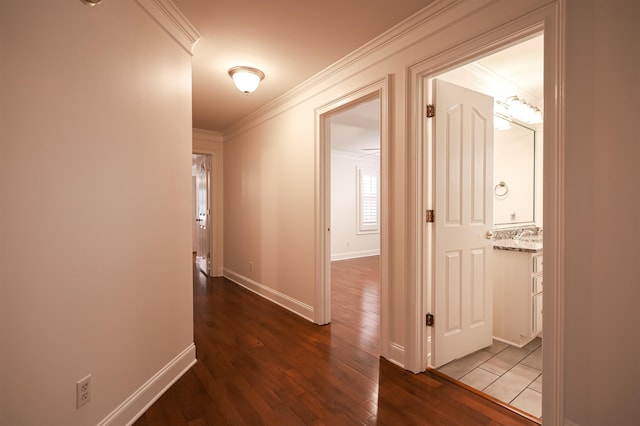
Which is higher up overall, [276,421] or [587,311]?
[587,311]

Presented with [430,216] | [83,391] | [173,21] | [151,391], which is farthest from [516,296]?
[173,21]

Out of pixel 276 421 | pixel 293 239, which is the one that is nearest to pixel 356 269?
pixel 293 239

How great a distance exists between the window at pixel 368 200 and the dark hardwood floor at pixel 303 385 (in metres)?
4.46

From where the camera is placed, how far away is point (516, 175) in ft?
11.6

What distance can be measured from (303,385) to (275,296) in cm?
180

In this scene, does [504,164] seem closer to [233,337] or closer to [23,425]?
[233,337]

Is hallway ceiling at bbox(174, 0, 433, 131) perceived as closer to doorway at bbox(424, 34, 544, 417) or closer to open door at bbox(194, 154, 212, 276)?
doorway at bbox(424, 34, 544, 417)

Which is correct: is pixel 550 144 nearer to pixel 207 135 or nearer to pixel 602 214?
pixel 602 214

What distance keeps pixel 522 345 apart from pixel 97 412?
3.14m

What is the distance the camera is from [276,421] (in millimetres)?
1632

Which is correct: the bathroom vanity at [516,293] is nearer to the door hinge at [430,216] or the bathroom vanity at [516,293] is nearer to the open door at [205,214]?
the door hinge at [430,216]

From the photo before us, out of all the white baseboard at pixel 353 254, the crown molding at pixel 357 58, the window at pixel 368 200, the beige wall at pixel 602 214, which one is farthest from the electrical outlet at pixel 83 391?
the window at pixel 368 200

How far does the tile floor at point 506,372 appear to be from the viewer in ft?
6.14

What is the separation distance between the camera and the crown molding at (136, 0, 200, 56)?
5.91 ft
